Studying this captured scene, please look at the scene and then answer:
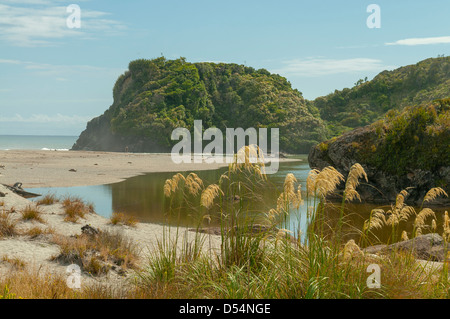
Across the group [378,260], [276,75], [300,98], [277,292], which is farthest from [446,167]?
[276,75]

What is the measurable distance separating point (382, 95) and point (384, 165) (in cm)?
9677

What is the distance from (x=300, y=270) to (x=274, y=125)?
89.4 m

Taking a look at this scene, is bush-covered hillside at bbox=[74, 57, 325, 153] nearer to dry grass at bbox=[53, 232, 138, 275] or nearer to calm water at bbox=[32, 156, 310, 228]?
calm water at bbox=[32, 156, 310, 228]

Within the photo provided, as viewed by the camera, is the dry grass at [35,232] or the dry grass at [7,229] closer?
the dry grass at [7,229]

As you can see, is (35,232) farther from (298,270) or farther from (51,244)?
(298,270)

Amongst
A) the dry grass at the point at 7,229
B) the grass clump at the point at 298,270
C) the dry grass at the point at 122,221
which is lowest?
the dry grass at the point at 122,221

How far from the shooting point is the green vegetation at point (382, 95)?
342ft

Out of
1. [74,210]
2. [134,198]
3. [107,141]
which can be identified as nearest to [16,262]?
[74,210]

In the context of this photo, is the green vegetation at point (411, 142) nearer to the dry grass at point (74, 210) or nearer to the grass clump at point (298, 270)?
the dry grass at point (74, 210)

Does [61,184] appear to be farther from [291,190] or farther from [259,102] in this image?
[259,102]

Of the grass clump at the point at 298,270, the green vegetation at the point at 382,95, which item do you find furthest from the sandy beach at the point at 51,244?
the green vegetation at the point at 382,95

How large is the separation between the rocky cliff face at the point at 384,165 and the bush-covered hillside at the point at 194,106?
208 ft

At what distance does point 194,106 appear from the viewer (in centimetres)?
9694

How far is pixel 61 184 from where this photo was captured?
25.2 m
